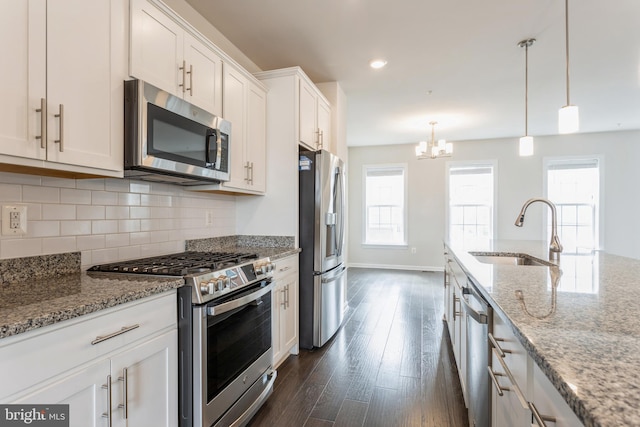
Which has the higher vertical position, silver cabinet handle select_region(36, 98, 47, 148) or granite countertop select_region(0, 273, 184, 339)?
silver cabinet handle select_region(36, 98, 47, 148)

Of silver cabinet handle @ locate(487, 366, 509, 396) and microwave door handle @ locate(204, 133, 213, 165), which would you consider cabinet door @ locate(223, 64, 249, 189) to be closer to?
microwave door handle @ locate(204, 133, 213, 165)

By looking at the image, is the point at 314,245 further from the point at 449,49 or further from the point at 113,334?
the point at 449,49

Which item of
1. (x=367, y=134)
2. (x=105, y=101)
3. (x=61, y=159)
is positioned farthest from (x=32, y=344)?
(x=367, y=134)

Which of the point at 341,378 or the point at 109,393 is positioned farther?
the point at 341,378

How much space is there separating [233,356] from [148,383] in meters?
0.50

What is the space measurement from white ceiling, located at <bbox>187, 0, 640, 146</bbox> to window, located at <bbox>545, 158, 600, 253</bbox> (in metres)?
1.51

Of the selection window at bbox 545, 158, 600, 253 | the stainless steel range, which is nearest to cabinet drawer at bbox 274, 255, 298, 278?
the stainless steel range

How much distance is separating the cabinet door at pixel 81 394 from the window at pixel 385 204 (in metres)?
6.32

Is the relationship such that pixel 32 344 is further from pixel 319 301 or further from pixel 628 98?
pixel 628 98

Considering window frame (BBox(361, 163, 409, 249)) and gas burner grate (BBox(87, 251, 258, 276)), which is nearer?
gas burner grate (BBox(87, 251, 258, 276))

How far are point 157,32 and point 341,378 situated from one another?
96.6 inches

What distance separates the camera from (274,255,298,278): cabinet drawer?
2.40 meters

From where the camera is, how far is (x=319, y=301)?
9.36 ft

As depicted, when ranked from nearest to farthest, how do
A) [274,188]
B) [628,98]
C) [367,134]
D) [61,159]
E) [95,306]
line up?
[95,306], [61,159], [274,188], [628,98], [367,134]
